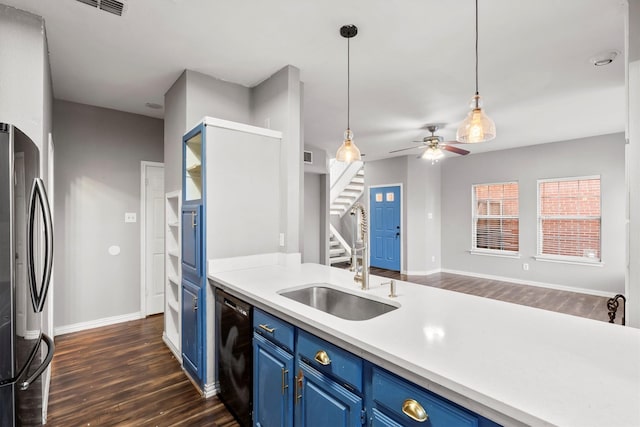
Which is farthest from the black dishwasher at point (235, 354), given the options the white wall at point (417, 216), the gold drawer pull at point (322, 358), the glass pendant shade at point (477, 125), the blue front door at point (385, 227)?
the blue front door at point (385, 227)

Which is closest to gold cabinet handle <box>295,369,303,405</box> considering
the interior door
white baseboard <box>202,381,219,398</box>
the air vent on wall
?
white baseboard <box>202,381,219,398</box>

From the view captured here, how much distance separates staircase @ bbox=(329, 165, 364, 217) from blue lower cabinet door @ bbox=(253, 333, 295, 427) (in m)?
7.37

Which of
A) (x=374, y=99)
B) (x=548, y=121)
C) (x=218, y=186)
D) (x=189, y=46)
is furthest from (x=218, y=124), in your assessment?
(x=548, y=121)

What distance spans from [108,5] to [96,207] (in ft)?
8.29

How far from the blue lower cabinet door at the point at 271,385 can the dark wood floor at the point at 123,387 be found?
1.53ft

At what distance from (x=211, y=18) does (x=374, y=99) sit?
Result: 6.77 ft

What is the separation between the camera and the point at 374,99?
144 inches

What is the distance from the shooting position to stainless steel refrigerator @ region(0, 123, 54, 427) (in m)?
1.17

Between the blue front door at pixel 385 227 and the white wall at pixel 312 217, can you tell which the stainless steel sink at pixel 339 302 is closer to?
the white wall at pixel 312 217

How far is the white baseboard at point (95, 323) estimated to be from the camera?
3496 millimetres

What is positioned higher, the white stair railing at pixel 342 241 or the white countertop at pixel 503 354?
the white countertop at pixel 503 354

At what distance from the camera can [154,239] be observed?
13.4 feet

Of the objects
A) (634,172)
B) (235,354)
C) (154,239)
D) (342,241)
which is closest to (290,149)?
(235,354)

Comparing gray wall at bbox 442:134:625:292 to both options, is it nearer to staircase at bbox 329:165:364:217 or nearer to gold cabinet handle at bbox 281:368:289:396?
staircase at bbox 329:165:364:217
